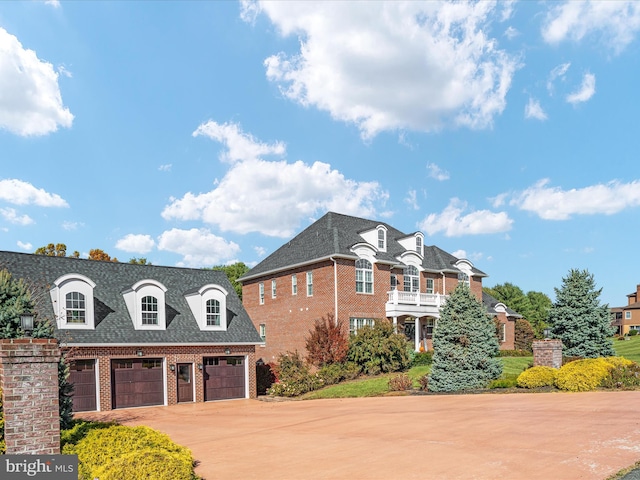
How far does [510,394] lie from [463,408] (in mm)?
3848

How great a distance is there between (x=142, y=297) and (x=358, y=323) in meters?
13.5

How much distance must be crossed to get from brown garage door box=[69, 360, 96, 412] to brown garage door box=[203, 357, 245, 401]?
16.6ft

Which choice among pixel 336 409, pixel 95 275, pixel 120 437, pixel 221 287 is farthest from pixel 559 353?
pixel 95 275

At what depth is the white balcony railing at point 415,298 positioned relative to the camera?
33.4 m

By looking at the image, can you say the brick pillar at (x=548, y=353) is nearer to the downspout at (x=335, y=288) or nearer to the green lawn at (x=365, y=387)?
the green lawn at (x=365, y=387)

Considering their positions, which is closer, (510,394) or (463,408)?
(463,408)

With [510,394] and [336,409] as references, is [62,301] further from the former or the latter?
[510,394]

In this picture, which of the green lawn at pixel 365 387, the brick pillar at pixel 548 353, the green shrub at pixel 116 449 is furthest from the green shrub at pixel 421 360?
the green shrub at pixel 116 449

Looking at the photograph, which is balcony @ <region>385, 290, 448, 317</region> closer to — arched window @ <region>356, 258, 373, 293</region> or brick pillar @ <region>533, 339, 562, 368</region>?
arched window @ <region>356, 258, 373, 293</region>

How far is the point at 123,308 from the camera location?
2362cm

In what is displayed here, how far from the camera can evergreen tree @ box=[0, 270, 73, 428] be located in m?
11.7

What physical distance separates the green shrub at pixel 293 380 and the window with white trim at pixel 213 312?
3961mm

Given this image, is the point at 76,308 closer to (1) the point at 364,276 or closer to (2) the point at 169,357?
(2) the point at 169,357

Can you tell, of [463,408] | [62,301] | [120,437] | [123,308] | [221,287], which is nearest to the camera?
[120,437]
